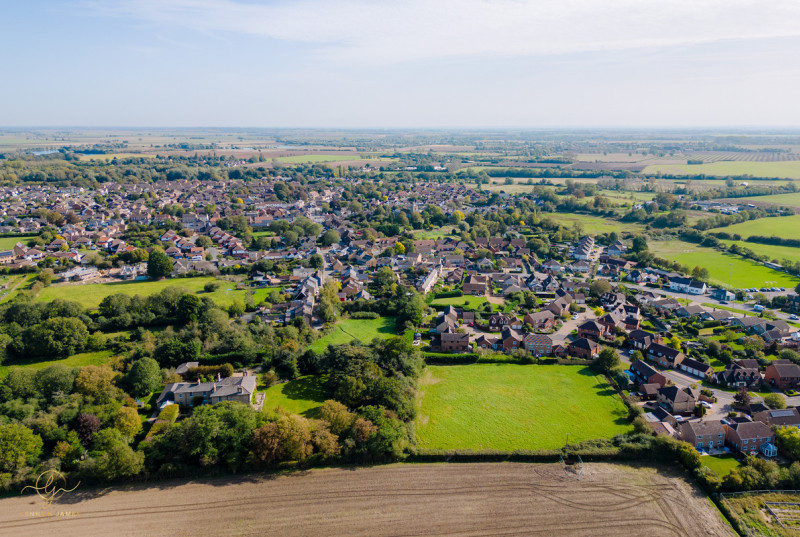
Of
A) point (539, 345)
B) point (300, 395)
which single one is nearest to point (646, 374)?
point (539, 345)

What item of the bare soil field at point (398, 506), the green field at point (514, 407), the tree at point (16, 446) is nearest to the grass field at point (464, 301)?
the green field at point (514, 407)

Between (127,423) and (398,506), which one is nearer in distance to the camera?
(398,506)

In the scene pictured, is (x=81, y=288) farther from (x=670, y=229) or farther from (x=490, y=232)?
(x=670, y=229)

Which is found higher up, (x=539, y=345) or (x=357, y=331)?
(x=539, y=345)

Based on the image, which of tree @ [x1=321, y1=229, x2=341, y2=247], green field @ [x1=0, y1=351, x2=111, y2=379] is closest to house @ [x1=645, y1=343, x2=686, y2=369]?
green field @ [x1=0, y1=351, x2=111, y2=379]

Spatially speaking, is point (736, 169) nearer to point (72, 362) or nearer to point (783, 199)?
point (783, 199)

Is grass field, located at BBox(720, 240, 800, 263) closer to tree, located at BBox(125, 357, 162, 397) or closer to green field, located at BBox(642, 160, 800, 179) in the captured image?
tree, located at BBox(125, 357, 162, 397)

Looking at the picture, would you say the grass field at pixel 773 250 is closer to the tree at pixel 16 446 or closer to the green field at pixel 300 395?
the green field at pixel 300 395
